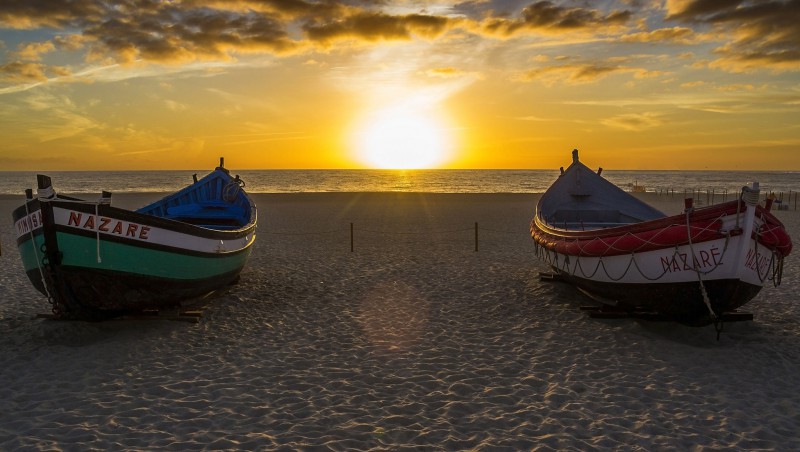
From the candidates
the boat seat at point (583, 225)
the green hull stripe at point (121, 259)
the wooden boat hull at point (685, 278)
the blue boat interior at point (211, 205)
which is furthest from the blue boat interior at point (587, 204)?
the green hull stripe at point (121, 259)

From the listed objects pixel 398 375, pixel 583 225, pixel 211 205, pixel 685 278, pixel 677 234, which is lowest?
pixel 398 375

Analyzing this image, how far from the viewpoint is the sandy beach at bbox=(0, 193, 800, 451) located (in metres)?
5.62

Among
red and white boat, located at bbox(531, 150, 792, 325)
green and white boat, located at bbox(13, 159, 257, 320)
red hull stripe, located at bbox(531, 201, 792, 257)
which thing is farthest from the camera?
green and white boat, located at bbox(13, 159, 257, 320)

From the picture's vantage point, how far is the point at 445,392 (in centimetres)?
675

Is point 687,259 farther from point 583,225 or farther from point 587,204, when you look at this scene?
point 587,204

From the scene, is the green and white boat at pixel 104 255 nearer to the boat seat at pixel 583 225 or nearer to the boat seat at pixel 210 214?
the boat seat at pixel 210 214

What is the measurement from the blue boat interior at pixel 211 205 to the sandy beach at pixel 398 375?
2644mm

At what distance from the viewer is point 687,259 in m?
8.20

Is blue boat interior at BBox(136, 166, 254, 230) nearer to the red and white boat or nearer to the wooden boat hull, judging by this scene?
the red and white boat

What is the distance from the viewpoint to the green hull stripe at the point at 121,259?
8305mm

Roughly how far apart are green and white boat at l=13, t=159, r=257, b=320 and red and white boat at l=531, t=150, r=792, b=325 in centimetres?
790

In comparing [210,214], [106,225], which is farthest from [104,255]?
[210,214]

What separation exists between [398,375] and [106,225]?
17.7 ft

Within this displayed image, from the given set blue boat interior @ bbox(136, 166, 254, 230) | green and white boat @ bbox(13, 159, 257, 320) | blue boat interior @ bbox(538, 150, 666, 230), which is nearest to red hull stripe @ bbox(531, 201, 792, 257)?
blue boat interior @ bbox(538, 150, 666, 230)
